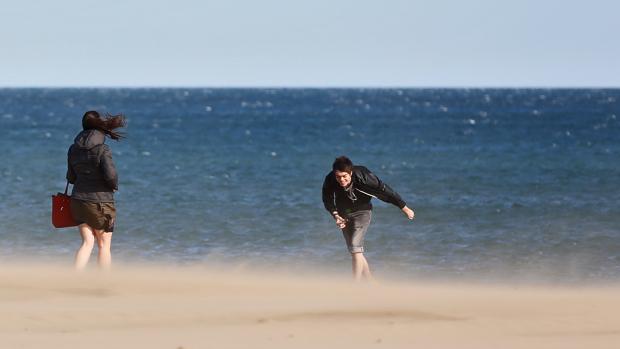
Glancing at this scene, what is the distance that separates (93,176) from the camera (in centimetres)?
1170

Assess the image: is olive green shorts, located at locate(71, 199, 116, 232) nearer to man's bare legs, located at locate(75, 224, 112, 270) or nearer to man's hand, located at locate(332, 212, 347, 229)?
man's bare legs, located at locate(75, 224, 112, 270)

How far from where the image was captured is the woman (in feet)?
37.9

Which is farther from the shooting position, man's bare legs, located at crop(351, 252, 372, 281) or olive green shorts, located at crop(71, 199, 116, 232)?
man's bare legs, located at crop(351, 252, 372, 281)

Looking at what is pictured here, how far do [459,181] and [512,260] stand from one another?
1500 cm

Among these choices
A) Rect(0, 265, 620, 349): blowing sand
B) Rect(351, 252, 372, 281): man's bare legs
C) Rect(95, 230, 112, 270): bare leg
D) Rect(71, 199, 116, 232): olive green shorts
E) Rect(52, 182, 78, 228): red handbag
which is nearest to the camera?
Rect(0, 265, 620, 349): blowing sand

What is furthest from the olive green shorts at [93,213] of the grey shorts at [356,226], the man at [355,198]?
the grey shorts at [356,226]

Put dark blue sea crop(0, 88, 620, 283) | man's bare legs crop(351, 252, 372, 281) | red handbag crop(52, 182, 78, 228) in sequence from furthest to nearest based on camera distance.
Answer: dark blue sea crop(0, 88, 620, 283), man's bare legs crop(351, 252, 372, 281), red handbag crop(52, 182, 78, 228)

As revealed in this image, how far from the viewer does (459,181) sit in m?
32.6

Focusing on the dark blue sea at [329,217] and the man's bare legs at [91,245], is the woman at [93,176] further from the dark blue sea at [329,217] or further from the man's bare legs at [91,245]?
the dark blue sea at [329,217]

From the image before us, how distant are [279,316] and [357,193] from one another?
6.89 ft

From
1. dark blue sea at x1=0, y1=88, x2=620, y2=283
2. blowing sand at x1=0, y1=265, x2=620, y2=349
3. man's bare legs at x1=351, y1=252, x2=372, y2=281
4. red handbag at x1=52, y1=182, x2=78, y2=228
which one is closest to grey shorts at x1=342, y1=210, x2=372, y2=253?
man's bare legs at x1=351, y1=252, x2=372, y2=281

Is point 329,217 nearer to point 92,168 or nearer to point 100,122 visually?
point 92,168

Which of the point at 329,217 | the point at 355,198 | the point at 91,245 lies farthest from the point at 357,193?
the point at 329,217

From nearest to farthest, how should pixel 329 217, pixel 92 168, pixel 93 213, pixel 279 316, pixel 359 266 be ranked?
pixel 279 316
pixel 92 168
pixel 93 213
pixel 359 266
pixel 329 217
